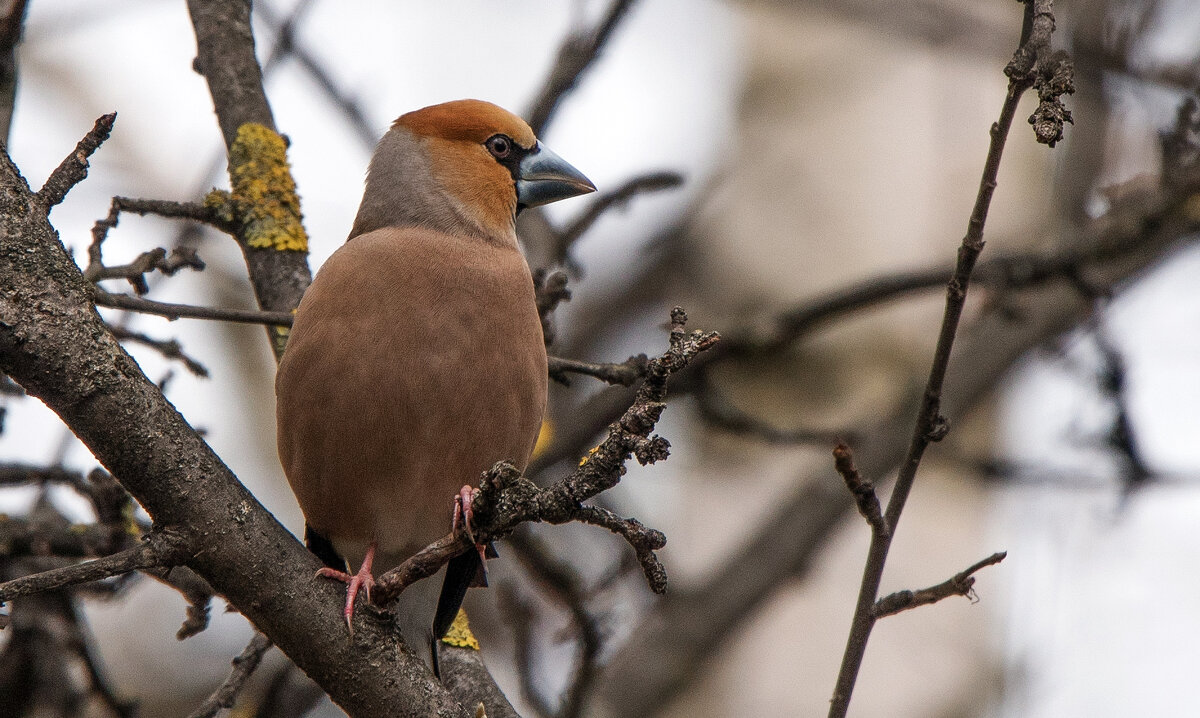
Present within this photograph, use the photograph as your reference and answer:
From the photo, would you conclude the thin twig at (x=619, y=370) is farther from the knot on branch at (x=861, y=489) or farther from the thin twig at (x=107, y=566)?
the thin twig at (x=107, y=566)

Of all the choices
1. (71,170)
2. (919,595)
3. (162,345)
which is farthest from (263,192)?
(919,595)

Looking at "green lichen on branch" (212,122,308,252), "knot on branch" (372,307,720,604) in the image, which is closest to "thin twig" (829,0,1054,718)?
"knot on branch" (372,307,720,604)

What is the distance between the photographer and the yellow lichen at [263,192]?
340 cm

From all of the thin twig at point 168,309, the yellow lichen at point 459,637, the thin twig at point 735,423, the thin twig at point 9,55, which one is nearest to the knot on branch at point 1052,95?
the thin twig at point 168,309

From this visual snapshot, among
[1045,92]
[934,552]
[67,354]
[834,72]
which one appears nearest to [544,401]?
[67,354]

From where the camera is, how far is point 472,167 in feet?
12.4

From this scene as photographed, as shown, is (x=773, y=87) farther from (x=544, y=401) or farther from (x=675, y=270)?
(x=544, y=401)

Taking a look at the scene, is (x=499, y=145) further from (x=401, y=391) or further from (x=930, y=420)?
(x=930, y=420)

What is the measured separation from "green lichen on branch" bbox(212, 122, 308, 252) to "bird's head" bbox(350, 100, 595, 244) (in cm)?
22

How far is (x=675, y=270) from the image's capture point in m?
7.93

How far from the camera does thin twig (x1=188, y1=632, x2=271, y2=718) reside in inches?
106

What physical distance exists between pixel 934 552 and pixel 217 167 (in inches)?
157

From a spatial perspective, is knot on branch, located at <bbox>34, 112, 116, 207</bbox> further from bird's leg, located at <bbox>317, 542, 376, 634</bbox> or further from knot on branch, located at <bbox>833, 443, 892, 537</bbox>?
knot on branch, located at <bbox>833, 443, 892, 537</bbox>

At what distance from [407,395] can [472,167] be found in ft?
3.82
